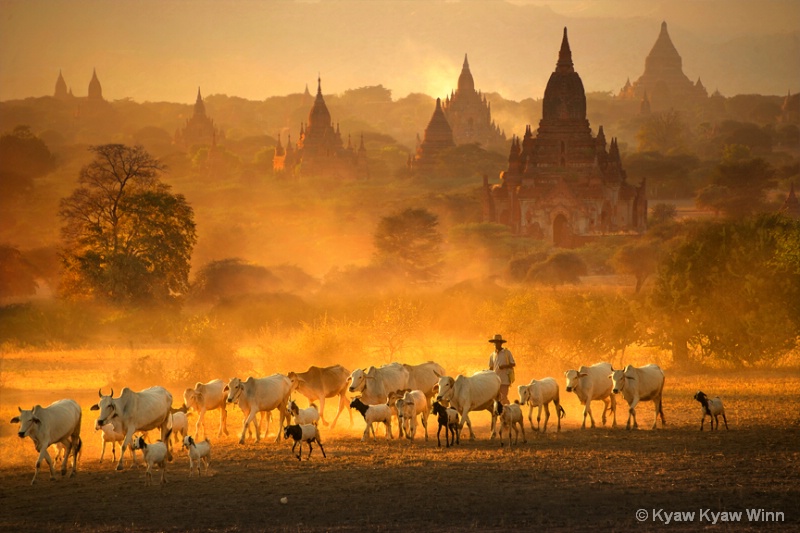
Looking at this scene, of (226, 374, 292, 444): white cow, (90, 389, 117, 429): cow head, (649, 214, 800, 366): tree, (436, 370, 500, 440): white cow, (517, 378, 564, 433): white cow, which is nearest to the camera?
(90, 389, 117, 429): cow head

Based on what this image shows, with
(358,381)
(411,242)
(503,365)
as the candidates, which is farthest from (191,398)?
(411,242)

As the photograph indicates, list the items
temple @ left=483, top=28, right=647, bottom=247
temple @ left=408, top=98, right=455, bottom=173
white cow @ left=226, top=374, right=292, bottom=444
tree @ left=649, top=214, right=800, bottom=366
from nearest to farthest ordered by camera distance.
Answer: white cow @ left=226, top=374, right=292, bottom=444 → tree @ left=649, top=214, right=800, bottom=366 → temple @ left=483, top=28, right=647, bottom=247 → temple @ left=408, top=98, right=455, bottom=173

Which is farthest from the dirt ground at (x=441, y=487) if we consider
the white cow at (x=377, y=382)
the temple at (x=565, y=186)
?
the temple at (x=565, y=186)

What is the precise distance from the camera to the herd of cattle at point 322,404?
17078 millimetres

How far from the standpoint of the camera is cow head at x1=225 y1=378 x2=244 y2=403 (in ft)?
63.8

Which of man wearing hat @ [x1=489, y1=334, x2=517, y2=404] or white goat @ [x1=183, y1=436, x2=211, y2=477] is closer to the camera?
white goat @ [x1=183, y1=436, x2=211, y2=477]

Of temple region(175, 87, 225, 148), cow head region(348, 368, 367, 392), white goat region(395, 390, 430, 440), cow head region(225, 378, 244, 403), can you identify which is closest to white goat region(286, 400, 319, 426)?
cow head region(225, 378, 244, 403)

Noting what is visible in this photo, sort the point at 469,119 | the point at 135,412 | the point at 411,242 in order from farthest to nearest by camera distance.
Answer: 1. the point at 469,119
2. the point at 411,242
3. the point at 135,412

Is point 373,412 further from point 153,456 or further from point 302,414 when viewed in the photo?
point 153,456

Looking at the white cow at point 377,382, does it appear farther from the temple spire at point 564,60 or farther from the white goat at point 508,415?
the temple spire at point 564,60

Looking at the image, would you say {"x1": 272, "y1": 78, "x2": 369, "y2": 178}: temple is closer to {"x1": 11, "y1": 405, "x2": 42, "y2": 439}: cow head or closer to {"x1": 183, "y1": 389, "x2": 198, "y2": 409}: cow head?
{"x1": 183, "y1": 389, "x2": 198, "y2": 409}: cow head

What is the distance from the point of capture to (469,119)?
159m

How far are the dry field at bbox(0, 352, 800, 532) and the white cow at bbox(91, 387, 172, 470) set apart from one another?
22.5 inches

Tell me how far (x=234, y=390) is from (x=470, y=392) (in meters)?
3.84
